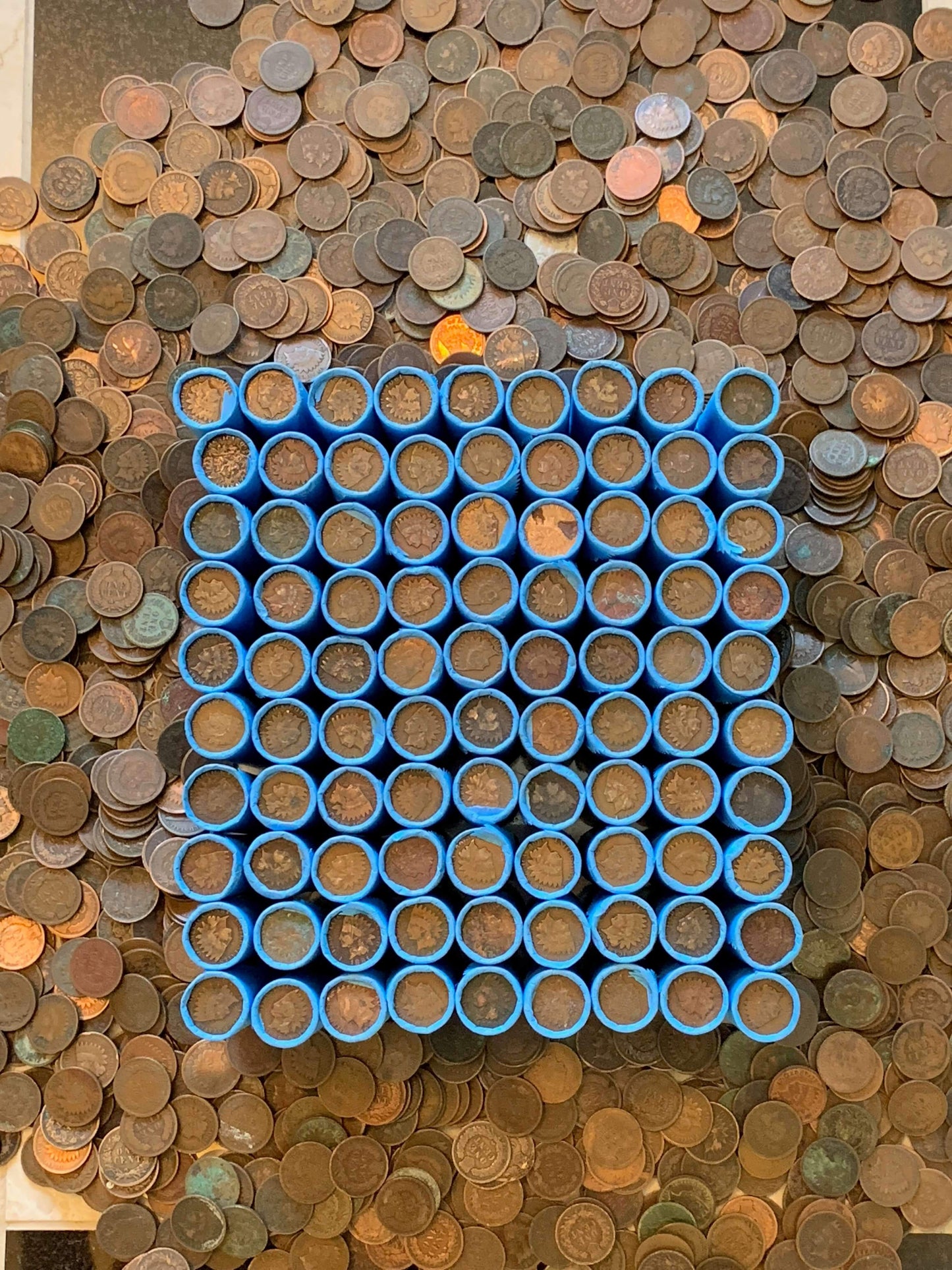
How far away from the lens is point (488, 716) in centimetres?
150

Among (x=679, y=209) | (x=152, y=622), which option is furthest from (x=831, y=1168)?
(x=679, y=209)

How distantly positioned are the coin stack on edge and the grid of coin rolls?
8.9 inches

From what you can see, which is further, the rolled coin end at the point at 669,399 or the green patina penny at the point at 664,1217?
the green patina penny at the point at 664,1217

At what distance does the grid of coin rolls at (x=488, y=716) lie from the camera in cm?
148

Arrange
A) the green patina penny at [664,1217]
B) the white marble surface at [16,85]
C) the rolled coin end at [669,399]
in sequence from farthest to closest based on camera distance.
→ the white marble surface at [16,85] < the green patina penny at [664,1217] < the rolled coin end at [669,399]

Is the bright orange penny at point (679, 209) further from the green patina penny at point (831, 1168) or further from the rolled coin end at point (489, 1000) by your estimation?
the green patina penny at point (831, 1168)

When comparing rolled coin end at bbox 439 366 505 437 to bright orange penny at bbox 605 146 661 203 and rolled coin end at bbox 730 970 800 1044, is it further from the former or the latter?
rolled coin end at bbox 730 970 800 1044

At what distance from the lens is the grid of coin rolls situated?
1483mm

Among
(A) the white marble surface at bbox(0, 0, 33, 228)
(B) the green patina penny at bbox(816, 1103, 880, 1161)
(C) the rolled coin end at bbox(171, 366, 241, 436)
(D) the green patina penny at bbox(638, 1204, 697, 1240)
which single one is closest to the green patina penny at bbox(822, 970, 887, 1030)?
(B) the green patina penny at bbox(816, 1103, 880, 1161)

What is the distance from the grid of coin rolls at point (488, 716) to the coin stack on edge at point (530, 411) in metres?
0.23

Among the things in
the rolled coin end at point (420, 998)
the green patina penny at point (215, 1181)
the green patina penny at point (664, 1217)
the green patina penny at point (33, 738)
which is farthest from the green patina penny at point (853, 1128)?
the green patina penny at point (33, 738)

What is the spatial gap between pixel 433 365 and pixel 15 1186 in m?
2.00

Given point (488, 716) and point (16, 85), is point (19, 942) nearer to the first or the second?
point (488, 716)

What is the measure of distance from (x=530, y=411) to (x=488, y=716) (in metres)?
0.57
